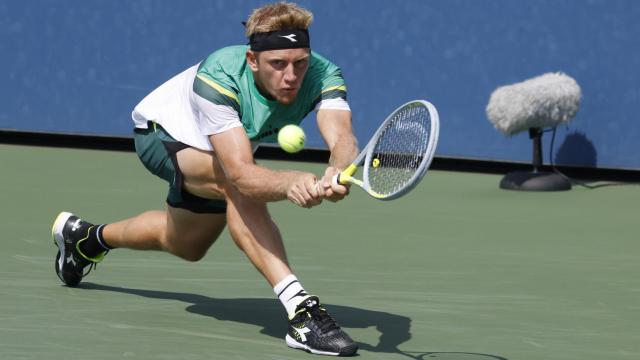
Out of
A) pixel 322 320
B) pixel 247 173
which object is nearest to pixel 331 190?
pixel 247 173

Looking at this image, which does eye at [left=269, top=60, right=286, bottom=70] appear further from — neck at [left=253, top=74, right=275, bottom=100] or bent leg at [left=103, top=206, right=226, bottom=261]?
bent leg at [left=103, top=206, right=226, bottom=261]

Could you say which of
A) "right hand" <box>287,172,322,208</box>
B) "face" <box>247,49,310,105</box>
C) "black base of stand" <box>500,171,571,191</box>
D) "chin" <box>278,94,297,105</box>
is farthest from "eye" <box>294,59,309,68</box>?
"black base of stand" <box>500,171,571,191</box>

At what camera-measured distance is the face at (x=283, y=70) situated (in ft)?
17.0

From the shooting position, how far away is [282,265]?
5203 millimetres

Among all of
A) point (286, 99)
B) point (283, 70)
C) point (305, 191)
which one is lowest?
point (305, 191)

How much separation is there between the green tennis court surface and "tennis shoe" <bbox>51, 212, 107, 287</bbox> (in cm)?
7

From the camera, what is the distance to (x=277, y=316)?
5.71 metres

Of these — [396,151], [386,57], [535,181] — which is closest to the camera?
[396,151]

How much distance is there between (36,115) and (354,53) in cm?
296

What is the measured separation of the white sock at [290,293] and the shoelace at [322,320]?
6 centimetres

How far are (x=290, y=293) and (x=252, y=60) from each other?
2.85 ft

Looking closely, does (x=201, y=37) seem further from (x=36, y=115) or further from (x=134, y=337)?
(x=134, y=337)

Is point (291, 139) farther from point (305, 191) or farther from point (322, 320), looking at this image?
point (322, 320)

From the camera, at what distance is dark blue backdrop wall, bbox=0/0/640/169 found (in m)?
10.7
